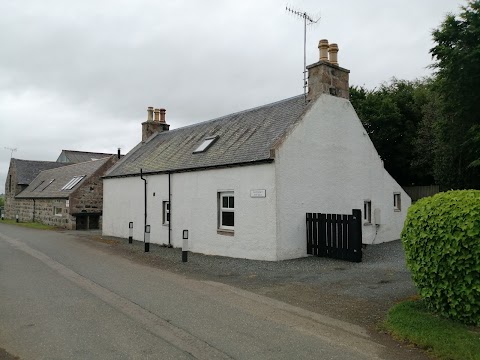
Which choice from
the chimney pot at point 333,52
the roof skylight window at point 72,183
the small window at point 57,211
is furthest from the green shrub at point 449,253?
the small window at point 57,211

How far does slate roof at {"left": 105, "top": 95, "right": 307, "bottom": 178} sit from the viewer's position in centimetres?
1392

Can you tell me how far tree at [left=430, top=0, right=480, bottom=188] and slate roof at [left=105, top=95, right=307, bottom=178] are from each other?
9.67m

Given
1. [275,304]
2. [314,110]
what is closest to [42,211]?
[314,110]

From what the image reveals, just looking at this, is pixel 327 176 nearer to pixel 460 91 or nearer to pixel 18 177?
pixel 460 91

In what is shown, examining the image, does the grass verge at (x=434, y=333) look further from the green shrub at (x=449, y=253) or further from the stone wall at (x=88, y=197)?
the stone wall at (x=88, y=197)

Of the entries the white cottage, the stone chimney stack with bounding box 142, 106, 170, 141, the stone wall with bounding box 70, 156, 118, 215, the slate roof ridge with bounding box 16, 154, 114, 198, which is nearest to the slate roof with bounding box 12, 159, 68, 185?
the slate roof ridge with bounding box 16, 154, 114, 198

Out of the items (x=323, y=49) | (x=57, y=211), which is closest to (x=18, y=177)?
(x=57, y=211)

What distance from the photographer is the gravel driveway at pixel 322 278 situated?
7.32m

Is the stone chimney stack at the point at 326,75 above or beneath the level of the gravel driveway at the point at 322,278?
above

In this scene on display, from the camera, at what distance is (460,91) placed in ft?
65.1

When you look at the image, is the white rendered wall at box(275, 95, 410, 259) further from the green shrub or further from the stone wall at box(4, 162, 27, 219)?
the stone wall at box(4, 162, 27, 219)

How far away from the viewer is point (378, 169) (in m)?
16.9

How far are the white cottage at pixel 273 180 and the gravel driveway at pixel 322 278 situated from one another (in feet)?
3.72

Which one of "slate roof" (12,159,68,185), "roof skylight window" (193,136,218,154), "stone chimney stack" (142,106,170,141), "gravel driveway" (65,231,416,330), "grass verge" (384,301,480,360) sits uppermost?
"stone chimney stack" (142,106,170,141)
